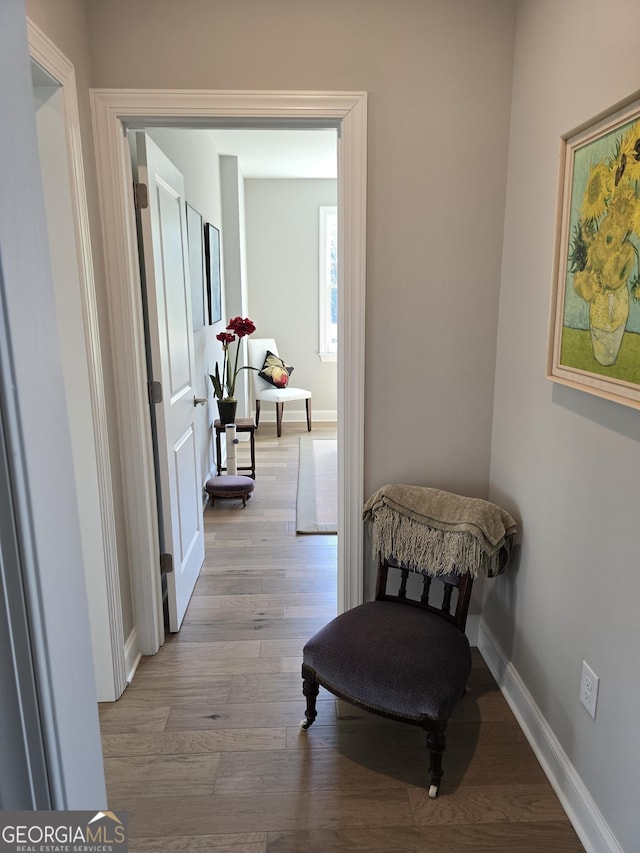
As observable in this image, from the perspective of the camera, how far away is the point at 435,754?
5.44ft

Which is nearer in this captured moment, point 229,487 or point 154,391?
point 154,391

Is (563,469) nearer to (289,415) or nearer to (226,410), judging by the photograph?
(226,410)

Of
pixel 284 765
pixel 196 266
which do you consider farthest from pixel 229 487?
pixel 284 765

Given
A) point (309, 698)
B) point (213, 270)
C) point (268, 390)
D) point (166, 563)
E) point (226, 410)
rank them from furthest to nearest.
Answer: point (268, 390) < point (213, 270) < point (226, 410) < point (166, 563) < point (309, 698)

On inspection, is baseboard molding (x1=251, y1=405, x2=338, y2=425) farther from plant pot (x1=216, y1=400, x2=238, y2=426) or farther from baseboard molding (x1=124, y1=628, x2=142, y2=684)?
baseboard molding (x1=124, y1=628, x2=142, y2=684)

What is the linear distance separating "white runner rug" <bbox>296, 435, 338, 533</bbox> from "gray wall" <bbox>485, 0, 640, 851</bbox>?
5.26ft

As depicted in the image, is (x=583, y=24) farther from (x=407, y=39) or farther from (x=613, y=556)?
(x=613, y=556)

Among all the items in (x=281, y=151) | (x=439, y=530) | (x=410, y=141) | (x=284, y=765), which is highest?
(x=281, y=151)

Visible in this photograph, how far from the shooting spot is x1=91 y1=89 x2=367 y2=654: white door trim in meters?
1.93

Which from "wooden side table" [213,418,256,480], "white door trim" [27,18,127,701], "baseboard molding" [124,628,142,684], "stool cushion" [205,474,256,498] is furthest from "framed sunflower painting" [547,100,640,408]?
"wooden side table" [213,418,256,480]

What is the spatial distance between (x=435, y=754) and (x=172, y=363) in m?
1.77

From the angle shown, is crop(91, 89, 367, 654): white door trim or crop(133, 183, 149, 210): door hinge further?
crop(133, 183, 149, 210): door hinge

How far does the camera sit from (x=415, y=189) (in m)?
2.04

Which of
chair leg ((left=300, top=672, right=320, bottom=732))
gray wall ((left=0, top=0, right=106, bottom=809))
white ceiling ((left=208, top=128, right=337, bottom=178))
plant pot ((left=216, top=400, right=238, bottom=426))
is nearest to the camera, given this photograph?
gray wall ((left=0, top=0, right=106, bottom=809))
